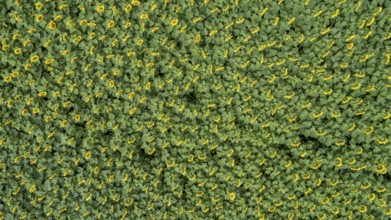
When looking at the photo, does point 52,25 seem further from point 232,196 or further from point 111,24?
point 232,196

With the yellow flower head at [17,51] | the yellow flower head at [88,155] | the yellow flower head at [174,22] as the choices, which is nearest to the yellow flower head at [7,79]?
the yellow flower head at [17,51]

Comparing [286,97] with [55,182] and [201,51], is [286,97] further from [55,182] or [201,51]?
[55,182]

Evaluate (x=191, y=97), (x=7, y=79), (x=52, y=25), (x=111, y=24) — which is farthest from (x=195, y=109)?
(x=7, y=79)

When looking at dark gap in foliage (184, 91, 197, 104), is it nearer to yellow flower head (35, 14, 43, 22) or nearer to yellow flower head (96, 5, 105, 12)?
yellow flower head (96, 5, 105, 12)

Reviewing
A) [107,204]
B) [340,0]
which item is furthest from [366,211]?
[107,204]

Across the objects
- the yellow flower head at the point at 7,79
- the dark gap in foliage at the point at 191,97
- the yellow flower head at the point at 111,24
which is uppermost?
the yellow flower head at the point at 111,24

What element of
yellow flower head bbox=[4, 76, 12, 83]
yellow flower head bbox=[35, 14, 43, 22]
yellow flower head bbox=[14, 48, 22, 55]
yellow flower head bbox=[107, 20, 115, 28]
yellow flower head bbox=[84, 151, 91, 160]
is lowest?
yellow flower head bbox=[84, 151, 91, 160]

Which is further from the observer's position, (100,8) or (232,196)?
(232,196)

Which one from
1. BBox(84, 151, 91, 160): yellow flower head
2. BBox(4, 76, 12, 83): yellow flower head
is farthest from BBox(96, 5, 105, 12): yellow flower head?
→ BBox(84, 151, 91, 160): yellow flower head

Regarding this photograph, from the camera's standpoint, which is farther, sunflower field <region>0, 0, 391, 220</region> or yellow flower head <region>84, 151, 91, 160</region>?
yellow flower head <region>84, 151, 91, 160</region>

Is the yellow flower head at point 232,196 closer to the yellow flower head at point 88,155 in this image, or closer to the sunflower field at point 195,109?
the sunflower field at point 195,109

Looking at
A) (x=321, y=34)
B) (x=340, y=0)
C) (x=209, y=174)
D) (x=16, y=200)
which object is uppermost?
(x=340, y=0)
